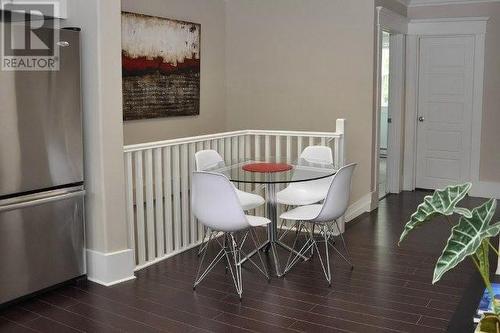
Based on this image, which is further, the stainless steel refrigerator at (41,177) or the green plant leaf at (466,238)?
the stainless steel refrigerator at (41,177)

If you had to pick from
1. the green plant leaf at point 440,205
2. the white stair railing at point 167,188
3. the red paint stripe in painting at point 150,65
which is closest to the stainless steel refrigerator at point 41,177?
the white stair railing at point 167,188

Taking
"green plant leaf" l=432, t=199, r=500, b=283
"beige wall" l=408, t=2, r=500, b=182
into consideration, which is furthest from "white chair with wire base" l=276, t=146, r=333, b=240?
"beige wall" l=408, t=2, r=500, b=182

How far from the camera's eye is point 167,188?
15.5 feet

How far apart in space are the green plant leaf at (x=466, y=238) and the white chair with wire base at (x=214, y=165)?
2.88m

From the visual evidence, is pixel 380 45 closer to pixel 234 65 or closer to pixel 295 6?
pixel 295 6

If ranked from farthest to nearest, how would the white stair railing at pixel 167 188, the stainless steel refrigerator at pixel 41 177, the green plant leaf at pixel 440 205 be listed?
the white stair railing at pixel 167 188, the stainless steel refrigerator at pixel 41 177, the green plant leaf at pixel 440 205

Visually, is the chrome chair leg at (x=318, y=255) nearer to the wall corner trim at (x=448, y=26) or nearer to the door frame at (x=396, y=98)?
the door frame at (x=396, y=98)

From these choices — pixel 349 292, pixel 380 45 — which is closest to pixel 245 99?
pixel 380 45

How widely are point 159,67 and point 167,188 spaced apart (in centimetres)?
196

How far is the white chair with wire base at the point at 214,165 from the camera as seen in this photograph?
4.73m

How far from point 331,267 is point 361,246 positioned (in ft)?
2.22

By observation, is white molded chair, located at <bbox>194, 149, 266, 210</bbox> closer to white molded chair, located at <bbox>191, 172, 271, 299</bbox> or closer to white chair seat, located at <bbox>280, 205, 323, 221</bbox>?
white chair seat, located at <bbox>280, 205, 323, 221</bbox>

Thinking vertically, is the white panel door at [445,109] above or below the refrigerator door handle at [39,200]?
above

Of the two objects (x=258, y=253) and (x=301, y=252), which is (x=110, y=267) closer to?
(x=258, y=253)
